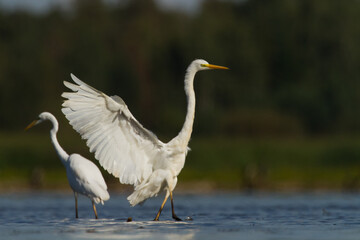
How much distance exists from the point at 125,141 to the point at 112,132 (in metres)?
0.29

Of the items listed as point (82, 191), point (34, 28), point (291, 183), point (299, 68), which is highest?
point (34, 28)

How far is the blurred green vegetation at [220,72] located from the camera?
141 feet

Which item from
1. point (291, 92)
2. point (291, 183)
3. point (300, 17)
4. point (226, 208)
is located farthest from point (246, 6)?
point (226, 208)

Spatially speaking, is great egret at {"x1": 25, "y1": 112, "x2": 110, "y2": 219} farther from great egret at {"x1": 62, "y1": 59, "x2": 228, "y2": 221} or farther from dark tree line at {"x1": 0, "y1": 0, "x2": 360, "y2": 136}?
dark tree line at {"x1": 0, "y1": 0, "x2": 360, "y2": 136}

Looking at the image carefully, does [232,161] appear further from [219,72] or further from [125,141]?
[125,141]

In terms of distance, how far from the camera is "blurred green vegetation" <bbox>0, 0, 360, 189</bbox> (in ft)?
Answer: 141

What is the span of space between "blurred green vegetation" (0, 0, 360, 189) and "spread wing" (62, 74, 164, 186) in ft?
71.1

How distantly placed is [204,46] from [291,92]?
5935mm

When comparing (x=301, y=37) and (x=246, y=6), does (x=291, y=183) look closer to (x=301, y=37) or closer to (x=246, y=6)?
(x=301, y=37)

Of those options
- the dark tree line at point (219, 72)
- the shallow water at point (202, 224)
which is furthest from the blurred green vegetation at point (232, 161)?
the shallow water at point (202, 224)

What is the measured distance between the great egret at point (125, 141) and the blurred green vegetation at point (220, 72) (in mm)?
21551

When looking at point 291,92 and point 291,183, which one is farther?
point 291,92

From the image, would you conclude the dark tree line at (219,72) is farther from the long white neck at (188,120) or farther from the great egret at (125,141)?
the great egret at (125,141)

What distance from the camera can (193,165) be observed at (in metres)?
34.5
